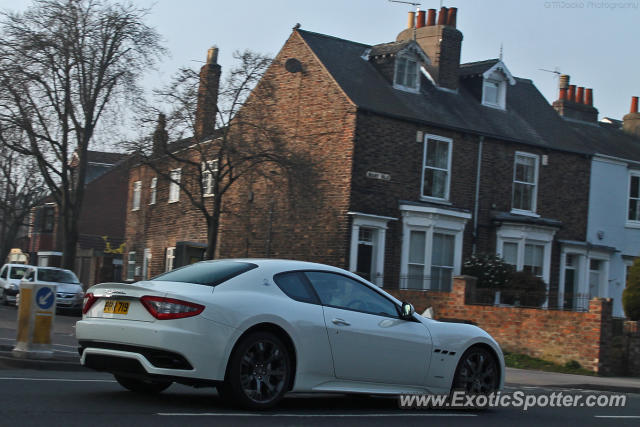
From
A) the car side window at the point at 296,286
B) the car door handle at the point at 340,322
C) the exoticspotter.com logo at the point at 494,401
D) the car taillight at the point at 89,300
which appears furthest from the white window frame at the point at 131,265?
the car door handle at the point at 340,322

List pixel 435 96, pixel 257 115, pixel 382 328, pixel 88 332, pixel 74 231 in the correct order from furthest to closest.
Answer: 1. pixel 74 231
2. pixel 435 96
3. pixel 257 115
4. pixel 382 328
5. pixel 88 332

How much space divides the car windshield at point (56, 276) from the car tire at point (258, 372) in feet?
86.2

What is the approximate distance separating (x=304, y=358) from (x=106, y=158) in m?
53.5

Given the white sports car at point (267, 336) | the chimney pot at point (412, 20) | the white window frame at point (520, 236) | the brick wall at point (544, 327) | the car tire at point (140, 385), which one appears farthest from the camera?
the chimney pot at point (412, 20)

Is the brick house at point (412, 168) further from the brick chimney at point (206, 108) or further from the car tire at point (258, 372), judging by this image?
the car tire at point (258, 372)

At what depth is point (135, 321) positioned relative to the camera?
26.5ft

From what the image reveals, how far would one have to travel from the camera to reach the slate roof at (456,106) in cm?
2977

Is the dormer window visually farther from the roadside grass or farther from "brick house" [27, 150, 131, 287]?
"brick house" [27, 150, 131, 287]

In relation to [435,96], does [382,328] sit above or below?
below

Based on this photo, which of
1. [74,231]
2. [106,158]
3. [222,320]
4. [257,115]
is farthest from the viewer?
[106,158]

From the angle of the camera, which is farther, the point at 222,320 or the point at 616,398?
the point at 616,398

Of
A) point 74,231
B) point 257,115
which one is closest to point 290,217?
point 257,115

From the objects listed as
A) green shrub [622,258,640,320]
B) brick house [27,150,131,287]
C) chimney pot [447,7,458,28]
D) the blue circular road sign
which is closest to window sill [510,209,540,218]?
chimney pot [447,7,458,28]

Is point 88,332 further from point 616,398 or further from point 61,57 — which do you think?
point 61,57
